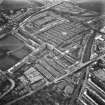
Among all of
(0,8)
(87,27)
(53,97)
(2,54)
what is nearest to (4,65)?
(2,54)

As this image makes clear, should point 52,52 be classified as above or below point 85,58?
below

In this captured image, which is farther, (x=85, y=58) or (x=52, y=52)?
(x=52, y=52)

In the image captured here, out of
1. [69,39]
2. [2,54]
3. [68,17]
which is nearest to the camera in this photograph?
[2,54]

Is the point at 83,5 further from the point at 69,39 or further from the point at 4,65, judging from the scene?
the point at 4,65

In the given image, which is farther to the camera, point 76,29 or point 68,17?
point 68,17

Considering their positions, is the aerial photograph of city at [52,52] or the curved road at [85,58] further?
the aerial photograph of city at [52,52]

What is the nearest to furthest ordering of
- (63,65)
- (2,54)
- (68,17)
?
1. (63,65)
2. (2,54)
3. (68,17)

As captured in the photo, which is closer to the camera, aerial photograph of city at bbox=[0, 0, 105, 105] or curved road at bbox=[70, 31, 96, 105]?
curved road at bbox=[70, 31, 96, 105]
